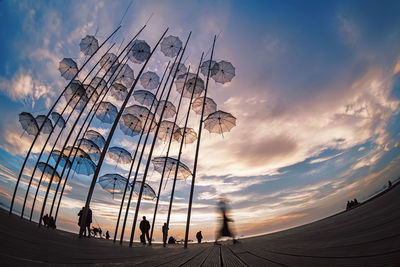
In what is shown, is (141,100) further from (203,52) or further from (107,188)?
(107,188)

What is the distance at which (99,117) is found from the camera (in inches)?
641

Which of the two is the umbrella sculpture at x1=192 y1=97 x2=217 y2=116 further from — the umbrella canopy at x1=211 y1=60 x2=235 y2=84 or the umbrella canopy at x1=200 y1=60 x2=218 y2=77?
the umbrella canopy at x1=211 y1=60 x2=235 y2=84

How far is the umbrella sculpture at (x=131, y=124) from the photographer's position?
46.2 feet

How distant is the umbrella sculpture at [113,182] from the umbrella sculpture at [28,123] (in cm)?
758

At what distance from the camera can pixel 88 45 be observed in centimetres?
1470

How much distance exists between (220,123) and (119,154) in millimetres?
10087

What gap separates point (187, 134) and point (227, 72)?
7.08 metres

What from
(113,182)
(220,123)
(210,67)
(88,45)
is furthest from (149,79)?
(113,182)

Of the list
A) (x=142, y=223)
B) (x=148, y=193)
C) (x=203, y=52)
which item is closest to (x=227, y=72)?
(x=203, y=52)

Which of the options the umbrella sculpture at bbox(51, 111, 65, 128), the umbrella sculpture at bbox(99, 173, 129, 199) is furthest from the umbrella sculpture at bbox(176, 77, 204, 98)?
the umbrella sculpture at bbox(51, 111, 65, 128)

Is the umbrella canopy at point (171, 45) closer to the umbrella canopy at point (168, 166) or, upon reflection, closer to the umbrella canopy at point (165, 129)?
the umbrella canopy at point (165, 129)

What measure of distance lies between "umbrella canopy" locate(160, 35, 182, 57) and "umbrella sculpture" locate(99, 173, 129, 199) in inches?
470

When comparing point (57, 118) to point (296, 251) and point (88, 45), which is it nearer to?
point (88, 45)

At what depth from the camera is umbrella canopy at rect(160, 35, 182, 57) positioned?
1425 centimetres
